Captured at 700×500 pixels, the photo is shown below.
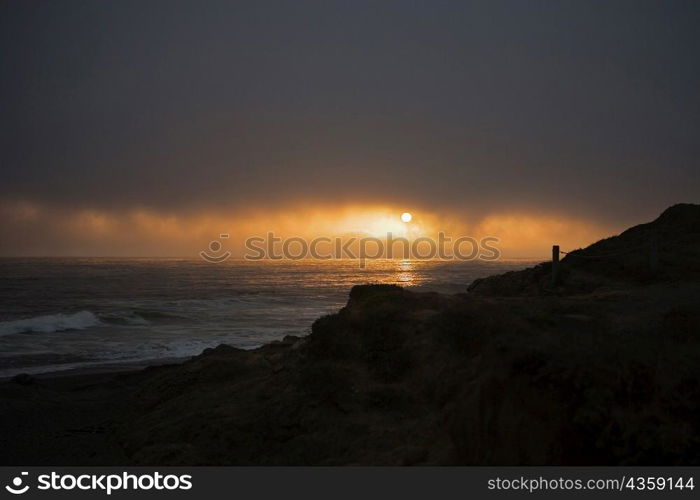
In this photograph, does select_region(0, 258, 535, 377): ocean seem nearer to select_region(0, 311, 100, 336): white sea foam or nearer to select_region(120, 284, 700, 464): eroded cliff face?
select_region(0, 311, 100, 336): white sea foam

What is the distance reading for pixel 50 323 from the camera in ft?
102

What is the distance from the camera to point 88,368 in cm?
1914

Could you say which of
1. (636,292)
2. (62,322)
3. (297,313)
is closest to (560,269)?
(636,292)

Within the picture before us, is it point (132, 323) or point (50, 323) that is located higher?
point (50, 323)

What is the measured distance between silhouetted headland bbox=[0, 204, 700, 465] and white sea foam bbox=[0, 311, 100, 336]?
14.7 metres

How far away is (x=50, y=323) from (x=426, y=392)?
96.4ft

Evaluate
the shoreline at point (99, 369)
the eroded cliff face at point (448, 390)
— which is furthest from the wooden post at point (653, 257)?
the shoreline at point (99, 369)

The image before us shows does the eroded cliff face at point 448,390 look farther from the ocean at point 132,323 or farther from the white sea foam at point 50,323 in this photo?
the white sea foam at point 50,323

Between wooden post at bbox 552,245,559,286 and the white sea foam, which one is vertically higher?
wooden post at bbox 552,245,559,286

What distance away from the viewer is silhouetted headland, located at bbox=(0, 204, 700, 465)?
526 centimetres
